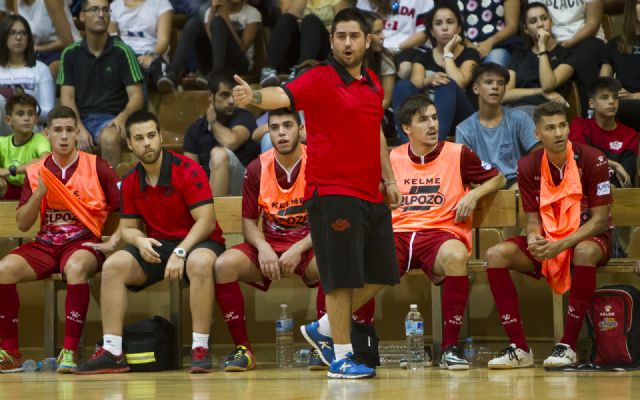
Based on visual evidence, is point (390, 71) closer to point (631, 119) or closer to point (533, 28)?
point (533, 28)

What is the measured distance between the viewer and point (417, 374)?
18.6 ft

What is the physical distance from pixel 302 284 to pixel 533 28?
2.80 m

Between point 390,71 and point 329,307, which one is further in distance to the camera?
point 390,71

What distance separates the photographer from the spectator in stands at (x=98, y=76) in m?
8.55

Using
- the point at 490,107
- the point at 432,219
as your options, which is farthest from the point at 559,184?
the point at 490,107

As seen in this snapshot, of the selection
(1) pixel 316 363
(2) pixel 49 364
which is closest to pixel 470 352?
(1) pixel 316 363

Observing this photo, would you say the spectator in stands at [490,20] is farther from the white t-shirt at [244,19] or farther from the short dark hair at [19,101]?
the short dark hair at [19,101]

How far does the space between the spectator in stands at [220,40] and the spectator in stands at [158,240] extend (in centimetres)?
243

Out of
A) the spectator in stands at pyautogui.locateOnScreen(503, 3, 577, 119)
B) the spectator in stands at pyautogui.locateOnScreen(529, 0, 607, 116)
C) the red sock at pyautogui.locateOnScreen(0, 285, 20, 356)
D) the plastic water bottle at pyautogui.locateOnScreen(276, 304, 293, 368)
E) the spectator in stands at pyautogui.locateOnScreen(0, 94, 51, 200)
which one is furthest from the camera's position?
the spectator in stands at pyautogui.locateOnScreen(529, 0, 607, 116)

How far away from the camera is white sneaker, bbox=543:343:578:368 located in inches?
228

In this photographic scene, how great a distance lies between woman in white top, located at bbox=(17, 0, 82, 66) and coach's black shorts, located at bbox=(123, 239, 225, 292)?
3505mm

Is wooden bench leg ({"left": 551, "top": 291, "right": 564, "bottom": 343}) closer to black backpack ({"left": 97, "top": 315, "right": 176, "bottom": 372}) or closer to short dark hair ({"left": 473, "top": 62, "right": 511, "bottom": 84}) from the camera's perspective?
short dark hair ({"left": 473, "top": 62, "right": 511, "bottom": 84})

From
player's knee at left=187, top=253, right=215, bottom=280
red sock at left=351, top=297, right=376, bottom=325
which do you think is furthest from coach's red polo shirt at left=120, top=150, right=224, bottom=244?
red sock at left=351, top=297, right=376, bottom=325

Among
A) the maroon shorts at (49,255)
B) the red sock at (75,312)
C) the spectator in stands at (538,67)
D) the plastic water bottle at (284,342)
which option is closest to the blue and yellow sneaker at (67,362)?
the red sock at (75,312)
